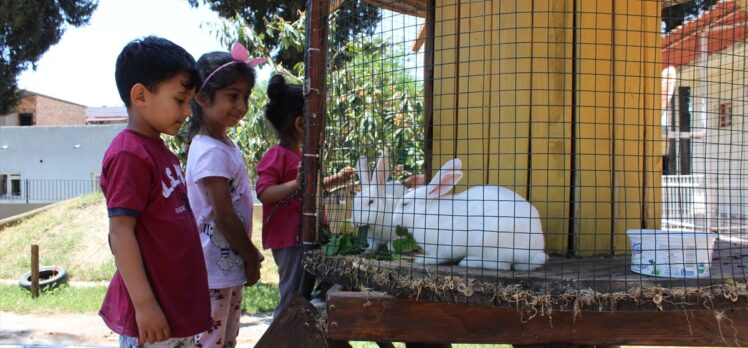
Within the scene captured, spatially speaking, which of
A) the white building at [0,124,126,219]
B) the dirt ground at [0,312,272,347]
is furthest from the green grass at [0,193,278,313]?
the white building at [0,124,126,219]

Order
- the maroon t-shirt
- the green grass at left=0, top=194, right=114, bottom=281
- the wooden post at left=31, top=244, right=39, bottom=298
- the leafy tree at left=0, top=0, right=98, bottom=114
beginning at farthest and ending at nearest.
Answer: the leafy tree at left=0, top=0, right=98, bottom=114
the green grass at left=0, top=194, right=114, bottom=281
the wooden post at left=31, top=244, right=39, bottom=298
the maroon t-shirt

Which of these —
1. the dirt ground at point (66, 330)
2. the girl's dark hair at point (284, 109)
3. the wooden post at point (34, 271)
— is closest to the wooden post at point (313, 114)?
the girl's dark hair at point (284, 109)

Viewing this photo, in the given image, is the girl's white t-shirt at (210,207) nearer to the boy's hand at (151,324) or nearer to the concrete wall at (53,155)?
the boy's hand at (151,324)

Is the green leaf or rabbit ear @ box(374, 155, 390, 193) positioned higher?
rabbit ear @ box(374, 155, 390, 193)

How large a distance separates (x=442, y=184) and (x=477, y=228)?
0.72ft

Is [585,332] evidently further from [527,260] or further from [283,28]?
[283,28]

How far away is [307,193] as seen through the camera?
220 cm

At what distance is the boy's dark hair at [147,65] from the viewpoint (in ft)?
6.07

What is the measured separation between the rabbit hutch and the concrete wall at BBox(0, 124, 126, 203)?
18928 millimetres

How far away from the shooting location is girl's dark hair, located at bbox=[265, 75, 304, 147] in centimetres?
283

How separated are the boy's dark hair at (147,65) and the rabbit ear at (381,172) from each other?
0.82m

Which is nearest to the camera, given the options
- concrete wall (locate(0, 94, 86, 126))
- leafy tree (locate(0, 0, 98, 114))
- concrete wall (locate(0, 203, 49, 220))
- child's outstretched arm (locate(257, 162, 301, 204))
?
child's outstretched arm (locate(257, 162, 301, 204))

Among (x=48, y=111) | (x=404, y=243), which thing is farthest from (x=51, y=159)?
(x=404, y=243)

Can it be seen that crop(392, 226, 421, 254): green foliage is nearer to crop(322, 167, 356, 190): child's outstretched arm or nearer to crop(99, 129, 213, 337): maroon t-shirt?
crop(322, 167, 356, 190): child's outstretched arm
